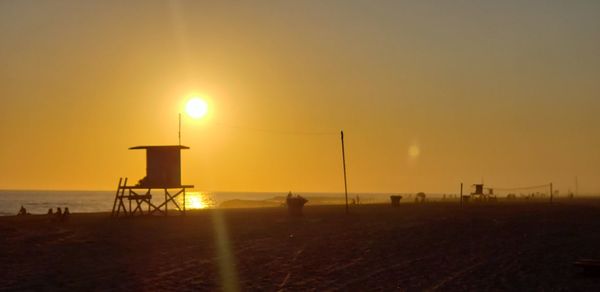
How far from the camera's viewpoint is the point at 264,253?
19.7 meters

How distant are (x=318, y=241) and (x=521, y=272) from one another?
908cm

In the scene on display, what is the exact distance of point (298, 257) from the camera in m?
18.6

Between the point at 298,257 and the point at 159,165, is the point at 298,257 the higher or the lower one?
the lower one

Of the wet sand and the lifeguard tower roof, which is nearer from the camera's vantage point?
the wet sand

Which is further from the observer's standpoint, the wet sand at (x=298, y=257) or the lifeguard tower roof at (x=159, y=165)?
the lifeguard tower roof at (x=159, y=165)

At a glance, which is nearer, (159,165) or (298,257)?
(298,257)

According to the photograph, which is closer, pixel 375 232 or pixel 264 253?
pixel 264 253

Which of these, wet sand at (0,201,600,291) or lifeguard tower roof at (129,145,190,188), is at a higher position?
lifeguard tower roof at (129,145,190,188)

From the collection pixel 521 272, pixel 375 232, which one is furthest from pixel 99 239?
pixel 521 272

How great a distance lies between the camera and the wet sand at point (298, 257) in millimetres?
14328

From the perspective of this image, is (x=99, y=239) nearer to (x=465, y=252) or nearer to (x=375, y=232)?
(x=375, y=232)

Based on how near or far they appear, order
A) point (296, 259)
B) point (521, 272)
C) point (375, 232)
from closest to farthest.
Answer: point (521, 272) < point (296, 259) < point (375, 232)

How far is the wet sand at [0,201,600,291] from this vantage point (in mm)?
14328

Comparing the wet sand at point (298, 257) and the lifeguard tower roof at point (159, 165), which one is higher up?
the lifeguard tower roof at point (159, 165)
